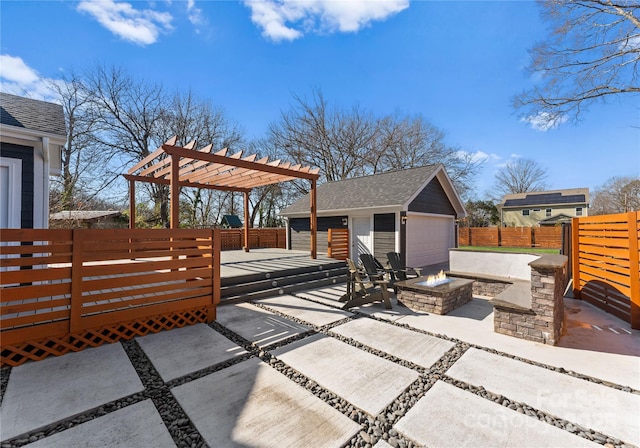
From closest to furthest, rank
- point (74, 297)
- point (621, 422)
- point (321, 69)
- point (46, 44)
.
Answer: point (621, 422) → point (74, 297) → point (46, 44) → point (321, 69)

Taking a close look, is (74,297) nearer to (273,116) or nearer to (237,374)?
(237,374)

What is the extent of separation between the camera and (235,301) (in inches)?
223

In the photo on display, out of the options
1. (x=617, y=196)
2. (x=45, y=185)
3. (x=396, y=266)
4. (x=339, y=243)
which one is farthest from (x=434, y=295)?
(x=617, y=196)

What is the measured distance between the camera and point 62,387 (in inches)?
103

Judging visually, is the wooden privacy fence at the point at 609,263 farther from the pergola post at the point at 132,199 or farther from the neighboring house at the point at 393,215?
the pergola post at the point at 132,199

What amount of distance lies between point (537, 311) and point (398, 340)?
202 cm

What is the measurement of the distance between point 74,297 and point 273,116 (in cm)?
2017

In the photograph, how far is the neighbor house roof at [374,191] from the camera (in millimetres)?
10570

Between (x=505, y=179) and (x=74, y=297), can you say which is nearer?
(x=74, y=297)

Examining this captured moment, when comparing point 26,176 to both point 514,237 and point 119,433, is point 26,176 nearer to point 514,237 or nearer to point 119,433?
point 119,433

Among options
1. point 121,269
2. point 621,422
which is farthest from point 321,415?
point 121,269

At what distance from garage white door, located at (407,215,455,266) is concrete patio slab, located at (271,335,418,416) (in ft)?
25.3

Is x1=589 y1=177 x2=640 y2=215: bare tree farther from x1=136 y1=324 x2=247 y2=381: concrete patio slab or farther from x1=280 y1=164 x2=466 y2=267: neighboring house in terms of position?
x1=136 y1=324 x2=247 y2=381: concrete patio slab

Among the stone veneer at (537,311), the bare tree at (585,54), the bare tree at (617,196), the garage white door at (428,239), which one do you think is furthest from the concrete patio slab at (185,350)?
the bare tree at (617,196)
